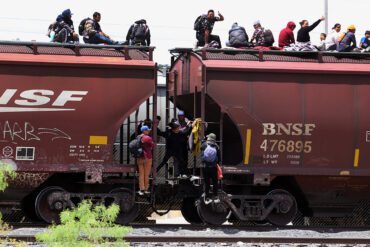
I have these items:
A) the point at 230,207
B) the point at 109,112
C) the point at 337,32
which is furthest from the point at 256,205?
the point at 337,32

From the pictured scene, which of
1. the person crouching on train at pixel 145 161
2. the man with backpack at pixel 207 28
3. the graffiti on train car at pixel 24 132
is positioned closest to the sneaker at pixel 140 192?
the person crouching on train at pixel 145 161

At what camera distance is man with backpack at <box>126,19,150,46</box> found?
1438 centimetres

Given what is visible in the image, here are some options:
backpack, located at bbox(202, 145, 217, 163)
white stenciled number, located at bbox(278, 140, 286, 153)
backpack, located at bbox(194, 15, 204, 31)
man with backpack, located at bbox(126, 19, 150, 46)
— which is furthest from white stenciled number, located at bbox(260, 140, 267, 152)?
man with backpack, located at bbox(126, 19, 150, 46)

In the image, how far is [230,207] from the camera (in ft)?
45.0

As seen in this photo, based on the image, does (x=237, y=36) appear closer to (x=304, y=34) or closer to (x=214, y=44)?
(x=214, y=44)

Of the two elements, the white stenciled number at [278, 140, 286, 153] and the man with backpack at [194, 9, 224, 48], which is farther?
the man with backpack at [194, 9, 224, 48]

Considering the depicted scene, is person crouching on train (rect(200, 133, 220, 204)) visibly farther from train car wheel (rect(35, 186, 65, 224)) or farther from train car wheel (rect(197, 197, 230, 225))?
train car wheel (rect(35, 186, 65, 224))

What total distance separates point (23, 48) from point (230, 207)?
5.68 m

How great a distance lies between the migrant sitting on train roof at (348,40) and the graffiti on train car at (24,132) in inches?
268

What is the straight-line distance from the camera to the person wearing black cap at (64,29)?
14.0 meters

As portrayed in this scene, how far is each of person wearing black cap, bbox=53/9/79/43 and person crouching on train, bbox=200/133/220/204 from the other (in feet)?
12.7

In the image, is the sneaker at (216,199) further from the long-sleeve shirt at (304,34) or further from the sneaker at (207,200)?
the long-sleeve shirt at (304,34)

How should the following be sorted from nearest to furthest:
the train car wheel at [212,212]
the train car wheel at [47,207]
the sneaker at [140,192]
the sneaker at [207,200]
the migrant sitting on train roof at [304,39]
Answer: the train car wheel at [47,207] → the sneaker at [140,192] → the sneaker at [207,200] → the train car wheel at [212,212] → the migrant sitting on train roof at [304,39]

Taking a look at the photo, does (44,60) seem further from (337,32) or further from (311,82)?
(337,32)
